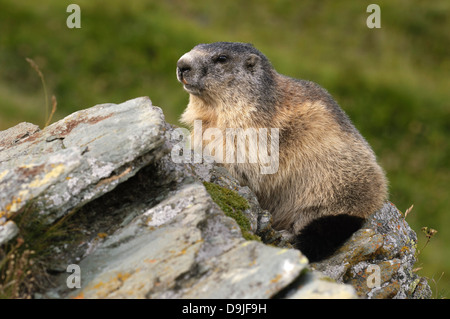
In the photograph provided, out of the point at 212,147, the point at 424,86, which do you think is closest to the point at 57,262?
the point at 212,147

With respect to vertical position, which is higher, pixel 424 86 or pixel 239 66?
pixel 239 66

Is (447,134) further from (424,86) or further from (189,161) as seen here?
(189,161)

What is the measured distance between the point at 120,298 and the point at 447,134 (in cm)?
1906

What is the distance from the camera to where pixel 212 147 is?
8.38 metres

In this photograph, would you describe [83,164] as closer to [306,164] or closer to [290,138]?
[290,138]

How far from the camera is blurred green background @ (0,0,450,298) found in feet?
67.6

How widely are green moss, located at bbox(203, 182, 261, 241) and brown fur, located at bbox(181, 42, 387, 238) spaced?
100cm

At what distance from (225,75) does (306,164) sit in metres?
1.95

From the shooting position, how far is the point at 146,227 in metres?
5.98

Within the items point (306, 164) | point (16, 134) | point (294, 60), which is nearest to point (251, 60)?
point (306, 164)

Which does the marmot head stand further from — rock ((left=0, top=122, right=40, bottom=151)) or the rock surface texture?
rock ((left=0, top=122, right=40, bottom=151))

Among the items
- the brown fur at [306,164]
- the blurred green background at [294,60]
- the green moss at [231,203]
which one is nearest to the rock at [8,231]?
the green moss at [231,203]

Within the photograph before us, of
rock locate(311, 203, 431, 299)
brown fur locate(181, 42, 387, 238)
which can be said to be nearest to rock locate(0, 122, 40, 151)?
brown fur locate(181, 42, 387, 238)

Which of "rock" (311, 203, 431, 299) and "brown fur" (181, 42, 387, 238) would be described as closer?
"rock" (311, 203, 431, 299)
